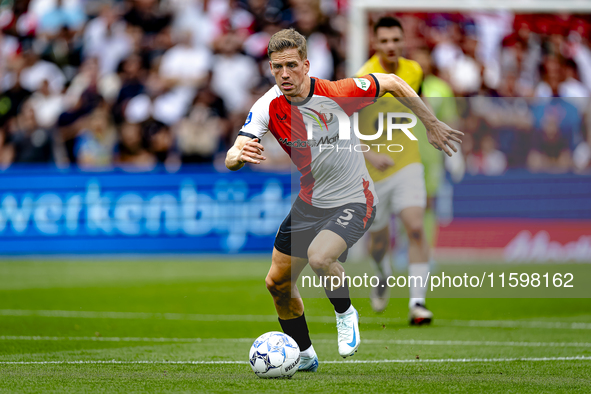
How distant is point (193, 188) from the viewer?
14.1 m

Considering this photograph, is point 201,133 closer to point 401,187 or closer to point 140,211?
point 140,211

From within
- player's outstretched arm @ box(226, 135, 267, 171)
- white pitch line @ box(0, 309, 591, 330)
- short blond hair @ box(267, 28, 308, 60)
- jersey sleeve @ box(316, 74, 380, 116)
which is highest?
short blond hair @ box(267, 28, 308, 60)

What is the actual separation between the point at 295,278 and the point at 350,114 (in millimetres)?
1153

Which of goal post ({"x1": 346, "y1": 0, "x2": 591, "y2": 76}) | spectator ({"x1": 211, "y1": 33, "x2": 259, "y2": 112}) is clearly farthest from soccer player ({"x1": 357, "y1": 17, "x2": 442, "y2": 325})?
spectator ({"x1": 211, "y1": 33, "x2": 259, "y2": 112})

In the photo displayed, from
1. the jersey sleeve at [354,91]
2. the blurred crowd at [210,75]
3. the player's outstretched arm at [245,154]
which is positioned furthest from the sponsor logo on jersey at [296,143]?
the blurred crowd at [210,75]

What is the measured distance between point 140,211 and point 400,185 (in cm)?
677

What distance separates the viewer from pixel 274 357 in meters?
5.12

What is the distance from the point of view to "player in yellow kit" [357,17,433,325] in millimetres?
7676

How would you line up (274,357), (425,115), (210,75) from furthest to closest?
1. (210,75)
2. (425,115)
3. (274,357)

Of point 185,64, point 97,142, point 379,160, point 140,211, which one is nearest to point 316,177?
point 379,160

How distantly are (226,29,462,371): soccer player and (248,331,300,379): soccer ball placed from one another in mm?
329

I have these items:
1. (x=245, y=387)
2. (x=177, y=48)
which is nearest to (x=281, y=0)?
(x=177, y=48)

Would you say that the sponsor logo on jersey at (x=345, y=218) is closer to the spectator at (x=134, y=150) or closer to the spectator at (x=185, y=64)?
the spectator at (x=134, y=150)

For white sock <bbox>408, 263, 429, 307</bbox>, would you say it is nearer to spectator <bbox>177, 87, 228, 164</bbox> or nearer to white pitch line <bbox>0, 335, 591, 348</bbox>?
white pitch line <bbox>0, 335, 591, 348</bbox>
